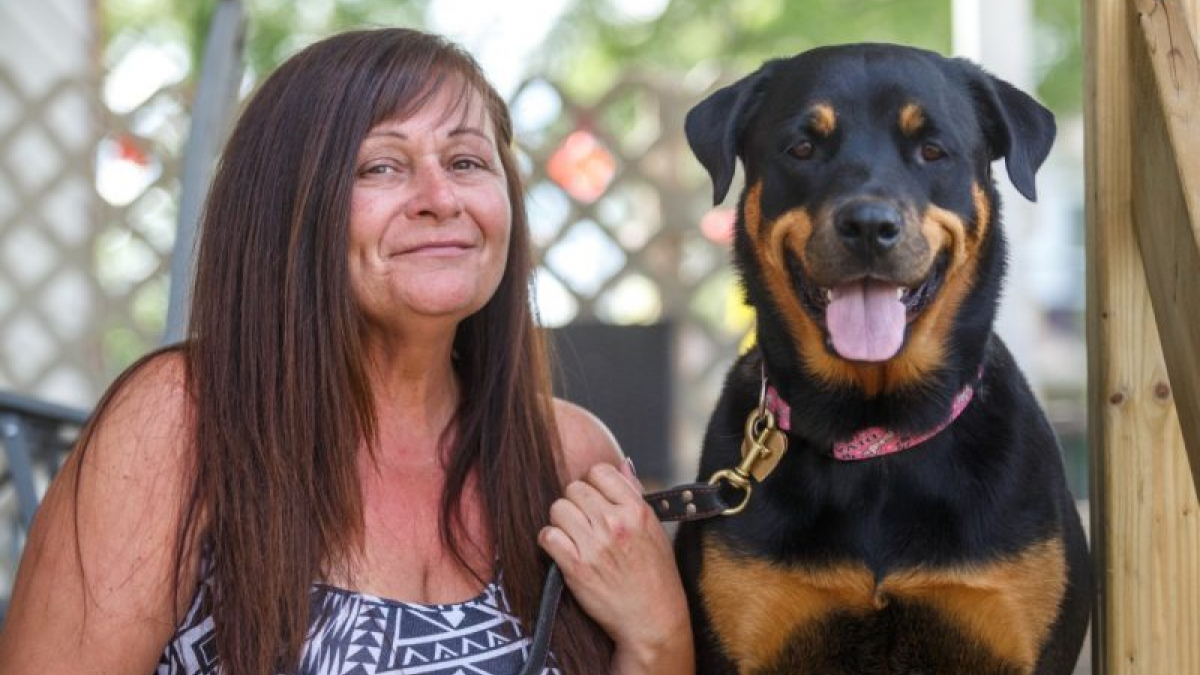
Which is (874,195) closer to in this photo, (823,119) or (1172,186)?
(823,119)

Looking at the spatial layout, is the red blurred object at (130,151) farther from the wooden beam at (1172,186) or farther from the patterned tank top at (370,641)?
the wooden beam at (1172,186)

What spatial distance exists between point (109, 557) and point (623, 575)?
75 centimetres

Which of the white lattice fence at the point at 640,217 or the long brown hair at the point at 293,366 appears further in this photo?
the white lattice fence at the point at 640,217

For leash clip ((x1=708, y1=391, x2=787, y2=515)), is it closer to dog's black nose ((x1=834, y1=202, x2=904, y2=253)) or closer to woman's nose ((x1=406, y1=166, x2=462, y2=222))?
dog's black nose ((x1=834, y1=202, x2=904, y2=253))

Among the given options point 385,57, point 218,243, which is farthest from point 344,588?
point 385,57

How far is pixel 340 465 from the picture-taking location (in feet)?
7.69

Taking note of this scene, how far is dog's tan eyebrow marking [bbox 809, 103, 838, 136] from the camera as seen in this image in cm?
244

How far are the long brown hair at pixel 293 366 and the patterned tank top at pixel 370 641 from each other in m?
0.04

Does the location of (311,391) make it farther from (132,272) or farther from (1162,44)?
(132,272)

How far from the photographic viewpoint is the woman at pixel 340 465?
2.17m

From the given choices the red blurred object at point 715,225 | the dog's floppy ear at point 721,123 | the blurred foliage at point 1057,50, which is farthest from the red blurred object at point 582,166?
the blurred foliage at point 1057,50

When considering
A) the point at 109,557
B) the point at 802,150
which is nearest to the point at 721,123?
the point at 802,150

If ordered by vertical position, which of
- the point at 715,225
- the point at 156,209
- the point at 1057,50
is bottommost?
the point at 715,225

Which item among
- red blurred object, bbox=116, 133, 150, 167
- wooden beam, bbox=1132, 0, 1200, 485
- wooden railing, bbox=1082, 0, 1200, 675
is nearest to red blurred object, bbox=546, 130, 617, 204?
red blurred object, bbox=116, 133, 150, 167
